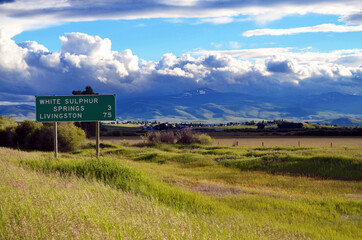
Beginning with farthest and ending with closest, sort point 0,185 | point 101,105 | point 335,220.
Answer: point 101,105 < point 335,220 < point 0,185

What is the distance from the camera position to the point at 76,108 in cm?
2381

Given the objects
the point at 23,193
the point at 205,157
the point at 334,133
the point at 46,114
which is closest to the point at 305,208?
the point at 23,193

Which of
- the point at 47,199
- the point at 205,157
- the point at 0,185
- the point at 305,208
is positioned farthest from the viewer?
the point at 205,157

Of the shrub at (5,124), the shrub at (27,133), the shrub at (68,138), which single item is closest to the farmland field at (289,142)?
the shrub at (68,138)

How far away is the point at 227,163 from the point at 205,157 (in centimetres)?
362

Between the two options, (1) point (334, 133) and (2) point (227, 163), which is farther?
(1) point (334, 133)

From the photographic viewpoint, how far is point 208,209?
12234mm

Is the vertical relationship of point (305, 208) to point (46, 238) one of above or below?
below

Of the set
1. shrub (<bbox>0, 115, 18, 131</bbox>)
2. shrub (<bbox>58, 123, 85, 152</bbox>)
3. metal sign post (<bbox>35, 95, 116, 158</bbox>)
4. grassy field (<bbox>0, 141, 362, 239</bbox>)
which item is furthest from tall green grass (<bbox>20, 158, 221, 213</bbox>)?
shrub (<bbox>0, 115, 18, 131</bbox>)

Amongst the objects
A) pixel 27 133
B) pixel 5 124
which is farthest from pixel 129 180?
pixel 5 124

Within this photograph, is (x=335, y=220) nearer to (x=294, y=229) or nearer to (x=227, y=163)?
(x=294, y=229)

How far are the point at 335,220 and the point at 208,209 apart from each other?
12.6 feet

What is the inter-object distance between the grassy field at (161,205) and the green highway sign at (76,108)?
517 centimetres

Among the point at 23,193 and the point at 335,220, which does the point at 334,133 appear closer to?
the point at 335,220
